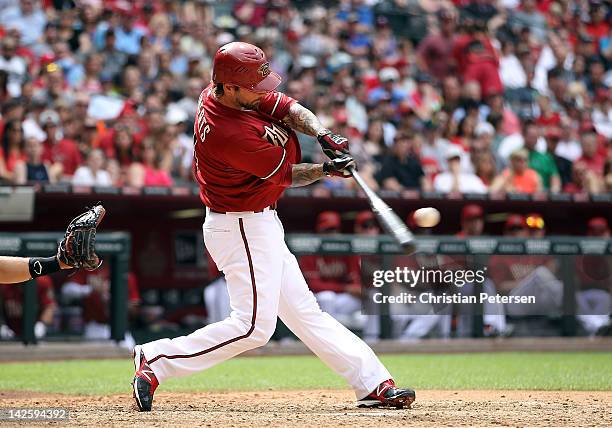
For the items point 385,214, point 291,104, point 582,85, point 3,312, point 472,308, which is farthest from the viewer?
point 582,85

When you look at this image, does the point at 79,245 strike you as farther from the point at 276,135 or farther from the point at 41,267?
the point at 276,135

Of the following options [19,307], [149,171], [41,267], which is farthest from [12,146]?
[41,267]

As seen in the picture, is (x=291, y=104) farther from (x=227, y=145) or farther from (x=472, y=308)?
(x=472, y=308)

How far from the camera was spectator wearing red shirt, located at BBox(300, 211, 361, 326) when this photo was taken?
8.87 m

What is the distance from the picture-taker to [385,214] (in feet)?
14.8

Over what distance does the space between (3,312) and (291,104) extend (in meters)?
4.22

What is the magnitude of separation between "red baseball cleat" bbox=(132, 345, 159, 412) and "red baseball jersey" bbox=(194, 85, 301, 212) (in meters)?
0.83

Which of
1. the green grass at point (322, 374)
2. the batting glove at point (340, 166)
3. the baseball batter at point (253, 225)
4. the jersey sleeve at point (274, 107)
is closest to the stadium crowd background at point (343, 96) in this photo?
the green grass at point (322, 374)

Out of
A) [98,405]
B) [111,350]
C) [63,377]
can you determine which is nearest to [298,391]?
[98,405]

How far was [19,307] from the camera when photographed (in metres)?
8.16

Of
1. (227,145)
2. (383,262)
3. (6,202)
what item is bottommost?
(383,262)

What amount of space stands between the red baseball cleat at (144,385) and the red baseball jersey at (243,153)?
2.73 ft

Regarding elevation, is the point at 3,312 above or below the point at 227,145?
below

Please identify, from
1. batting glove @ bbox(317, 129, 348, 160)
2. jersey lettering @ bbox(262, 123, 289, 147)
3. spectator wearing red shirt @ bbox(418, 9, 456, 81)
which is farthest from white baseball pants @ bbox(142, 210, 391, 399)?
spectator wearing red shirt @ bbox(418, 9, 456, 81)
